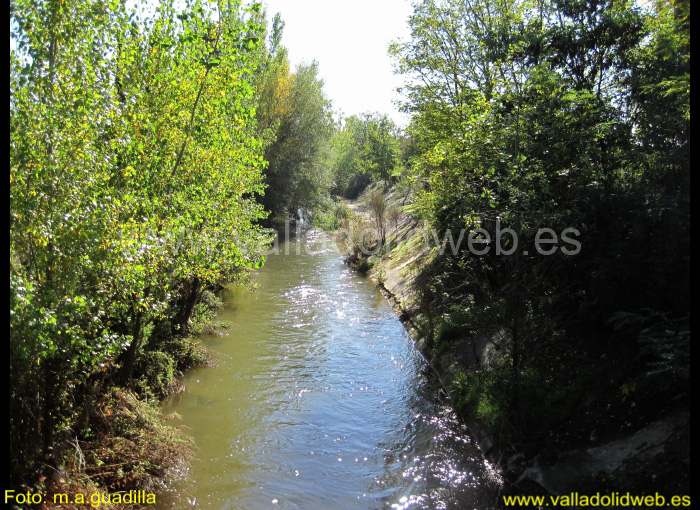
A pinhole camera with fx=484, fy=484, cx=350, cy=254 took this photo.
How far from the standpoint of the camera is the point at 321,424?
868 centimetres

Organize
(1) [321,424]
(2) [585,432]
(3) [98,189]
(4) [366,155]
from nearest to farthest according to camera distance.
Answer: (3) [98,189]
(2) [585,432]
(1) [321,424]
(4) [366,155]

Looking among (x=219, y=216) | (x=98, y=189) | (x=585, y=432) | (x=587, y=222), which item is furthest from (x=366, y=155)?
(x=98, y=189)

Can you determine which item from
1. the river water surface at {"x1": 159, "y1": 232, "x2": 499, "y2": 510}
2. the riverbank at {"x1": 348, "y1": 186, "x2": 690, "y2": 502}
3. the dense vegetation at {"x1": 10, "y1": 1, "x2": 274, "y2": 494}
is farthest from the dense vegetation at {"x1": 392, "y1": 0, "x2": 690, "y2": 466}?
the dense vegetation at {"x1": 10, "y1": 1, "x2": 274, "y2": 494}

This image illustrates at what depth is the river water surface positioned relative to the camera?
674 cm

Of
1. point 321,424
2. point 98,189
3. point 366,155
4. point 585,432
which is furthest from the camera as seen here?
point 366,155

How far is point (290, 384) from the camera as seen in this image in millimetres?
10172

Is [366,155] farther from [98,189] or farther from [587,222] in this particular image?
[98,189]

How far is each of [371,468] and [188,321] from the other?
19.4ft

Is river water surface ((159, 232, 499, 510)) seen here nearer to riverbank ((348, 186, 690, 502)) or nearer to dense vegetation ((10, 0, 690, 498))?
riverbank ((348, 186, 690, 502))

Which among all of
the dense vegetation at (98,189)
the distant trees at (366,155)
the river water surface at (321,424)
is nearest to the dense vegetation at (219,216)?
the dense vegetation at (98,189)

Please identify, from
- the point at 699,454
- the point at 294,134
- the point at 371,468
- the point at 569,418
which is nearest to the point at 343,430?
the point at 371,468

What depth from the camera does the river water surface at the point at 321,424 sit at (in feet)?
22.1

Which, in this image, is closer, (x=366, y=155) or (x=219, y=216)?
(x=219, y=216)

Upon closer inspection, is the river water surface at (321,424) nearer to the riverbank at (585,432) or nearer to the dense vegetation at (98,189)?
the riverbank at (585,432)
